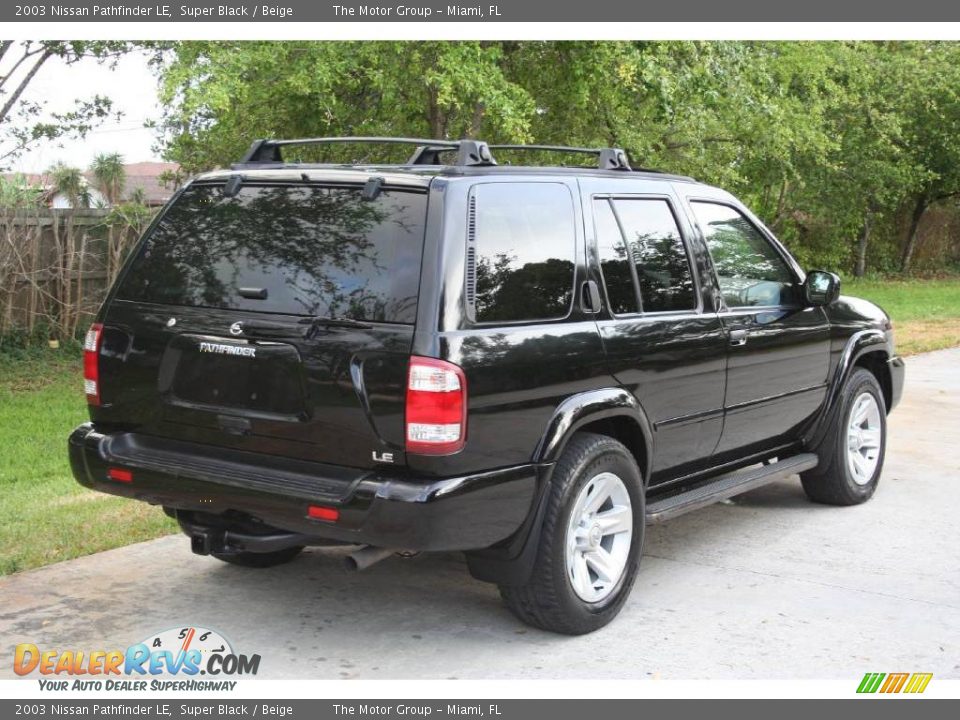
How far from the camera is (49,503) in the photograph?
22.2ft

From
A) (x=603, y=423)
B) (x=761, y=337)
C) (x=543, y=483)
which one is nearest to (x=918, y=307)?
(x=761, y=337)

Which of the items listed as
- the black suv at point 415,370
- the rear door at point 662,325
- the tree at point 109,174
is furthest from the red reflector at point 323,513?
the tree at point 109,174

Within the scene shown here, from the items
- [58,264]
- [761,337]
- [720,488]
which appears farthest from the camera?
[58,264]

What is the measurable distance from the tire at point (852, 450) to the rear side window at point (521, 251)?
2707 mm

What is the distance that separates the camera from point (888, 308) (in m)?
20.2

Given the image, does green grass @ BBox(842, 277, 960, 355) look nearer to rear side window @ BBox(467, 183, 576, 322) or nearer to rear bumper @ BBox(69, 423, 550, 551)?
rear side window @ BBox(467, 183, 576, 322)

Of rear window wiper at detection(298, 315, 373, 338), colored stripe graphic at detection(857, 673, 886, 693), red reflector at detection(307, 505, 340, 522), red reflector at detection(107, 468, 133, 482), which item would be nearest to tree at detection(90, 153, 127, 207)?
red reflector at detection(107, 468, 133, 482)

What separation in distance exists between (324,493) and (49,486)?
12.2 feet

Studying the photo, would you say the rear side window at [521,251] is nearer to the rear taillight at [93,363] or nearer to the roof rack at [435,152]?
the roof rack at [435,152]

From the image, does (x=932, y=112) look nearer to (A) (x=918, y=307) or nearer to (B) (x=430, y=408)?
(A) (x=918, y=307)

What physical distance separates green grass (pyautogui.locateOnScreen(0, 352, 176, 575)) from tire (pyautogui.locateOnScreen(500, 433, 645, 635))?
2.41 m

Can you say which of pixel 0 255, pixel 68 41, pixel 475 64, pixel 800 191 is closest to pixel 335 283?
pixel 475 64

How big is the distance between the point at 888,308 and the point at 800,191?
6619 millimetres
